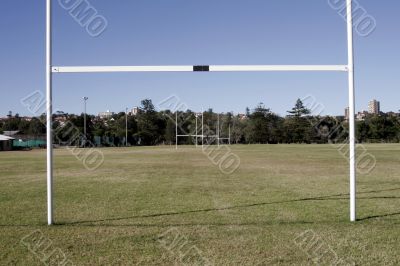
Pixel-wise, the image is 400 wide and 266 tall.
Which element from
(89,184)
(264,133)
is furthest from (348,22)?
(264,133)

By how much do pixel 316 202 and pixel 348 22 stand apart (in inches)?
155

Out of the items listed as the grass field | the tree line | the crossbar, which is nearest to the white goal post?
the crossbar

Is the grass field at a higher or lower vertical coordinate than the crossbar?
lower

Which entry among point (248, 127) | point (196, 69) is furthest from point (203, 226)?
point (248, 127)

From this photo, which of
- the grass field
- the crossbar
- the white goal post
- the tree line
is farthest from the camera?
the tree line

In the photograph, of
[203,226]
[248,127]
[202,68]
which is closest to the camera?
[203,226]

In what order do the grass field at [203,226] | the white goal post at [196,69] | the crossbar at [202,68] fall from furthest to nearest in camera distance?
the crossbar at [202,68]
the white goal post at [196,69]
the grass field at [203,226]

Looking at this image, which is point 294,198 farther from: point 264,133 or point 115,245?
point 264,133

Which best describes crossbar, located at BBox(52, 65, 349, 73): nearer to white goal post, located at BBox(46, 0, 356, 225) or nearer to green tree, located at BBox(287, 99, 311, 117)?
white goal post, located at BBox(46, 0, 356, 225)

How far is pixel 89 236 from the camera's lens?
5.93 m

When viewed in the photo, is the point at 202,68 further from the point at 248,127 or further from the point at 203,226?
the point at 248,127

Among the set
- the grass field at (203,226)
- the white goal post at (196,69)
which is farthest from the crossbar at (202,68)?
the grass field at (203,226)

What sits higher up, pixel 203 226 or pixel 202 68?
pixel 202 68

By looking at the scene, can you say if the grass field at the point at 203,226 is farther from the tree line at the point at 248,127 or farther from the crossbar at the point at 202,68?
the tree line at the point at 248,127
